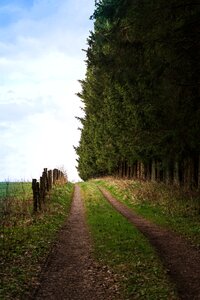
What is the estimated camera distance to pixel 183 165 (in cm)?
2738

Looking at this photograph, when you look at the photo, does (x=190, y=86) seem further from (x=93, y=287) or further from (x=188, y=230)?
(x=93, y=287)

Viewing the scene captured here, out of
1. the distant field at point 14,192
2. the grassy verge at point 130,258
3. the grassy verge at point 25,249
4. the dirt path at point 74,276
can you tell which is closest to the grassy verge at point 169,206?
the grassy verge at point 130,258

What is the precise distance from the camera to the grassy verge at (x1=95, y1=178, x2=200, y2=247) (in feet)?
56.0

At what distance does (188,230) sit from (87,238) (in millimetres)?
3763

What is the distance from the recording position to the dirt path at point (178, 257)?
30.9ft

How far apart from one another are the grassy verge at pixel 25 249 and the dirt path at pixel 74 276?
0.29 m

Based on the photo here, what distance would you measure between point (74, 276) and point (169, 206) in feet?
40.8

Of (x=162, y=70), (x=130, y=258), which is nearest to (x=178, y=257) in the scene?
(x=130, y=258)

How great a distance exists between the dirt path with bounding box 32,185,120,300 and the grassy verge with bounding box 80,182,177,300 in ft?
0.97

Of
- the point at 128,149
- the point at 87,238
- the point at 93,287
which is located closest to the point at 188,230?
the point at 87,238

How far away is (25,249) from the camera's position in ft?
43.5

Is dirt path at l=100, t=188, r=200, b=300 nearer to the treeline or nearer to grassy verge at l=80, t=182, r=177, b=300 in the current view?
grassy verge at l=80, t=182, r=177, b=300

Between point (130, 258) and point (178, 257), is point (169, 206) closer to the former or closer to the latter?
point (178, 257)

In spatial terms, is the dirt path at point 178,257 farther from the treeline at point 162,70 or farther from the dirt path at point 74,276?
the treeline at point 162,70
